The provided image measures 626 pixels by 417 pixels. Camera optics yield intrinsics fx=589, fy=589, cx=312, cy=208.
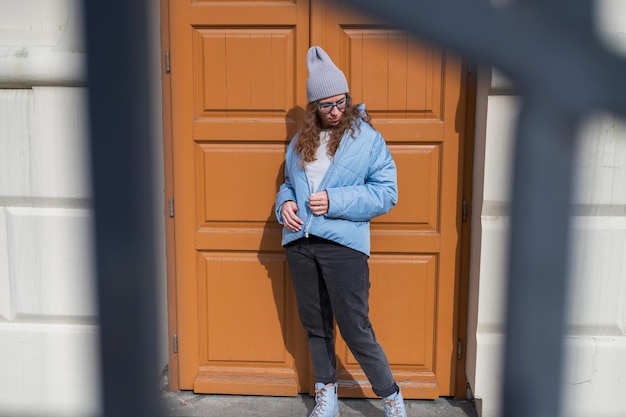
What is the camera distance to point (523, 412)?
421 mm

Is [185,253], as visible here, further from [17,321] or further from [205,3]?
[205,3]

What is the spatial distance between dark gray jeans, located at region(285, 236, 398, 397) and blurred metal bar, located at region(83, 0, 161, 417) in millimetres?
1924

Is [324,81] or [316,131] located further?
[316,131]

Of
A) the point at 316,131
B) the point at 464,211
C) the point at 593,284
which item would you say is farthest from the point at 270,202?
the point at 593,284

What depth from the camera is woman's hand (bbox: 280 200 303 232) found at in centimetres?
235

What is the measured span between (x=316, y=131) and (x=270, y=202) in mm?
529

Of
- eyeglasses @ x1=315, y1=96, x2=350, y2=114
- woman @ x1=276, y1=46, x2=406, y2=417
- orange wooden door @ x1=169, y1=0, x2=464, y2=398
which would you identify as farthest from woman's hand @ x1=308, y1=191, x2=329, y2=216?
orange wooden door @ x1=169, y1=0, x2=464, y2=398

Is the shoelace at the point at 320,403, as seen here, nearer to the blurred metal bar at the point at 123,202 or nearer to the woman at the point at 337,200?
the woman at the point at 337,200

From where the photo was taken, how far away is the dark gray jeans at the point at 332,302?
2387 mm

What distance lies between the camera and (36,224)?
2.58 meters

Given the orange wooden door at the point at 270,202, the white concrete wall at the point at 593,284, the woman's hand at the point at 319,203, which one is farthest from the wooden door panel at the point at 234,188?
the white concrete wall at the point at 593,284

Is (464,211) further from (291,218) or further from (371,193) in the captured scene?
(291,218)

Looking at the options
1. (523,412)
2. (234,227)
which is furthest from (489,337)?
(523,412)

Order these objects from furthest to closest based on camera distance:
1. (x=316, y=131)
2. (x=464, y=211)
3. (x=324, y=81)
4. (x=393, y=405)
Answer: (x=464, y=211), (x=393, y=405), (x=316, y=131), (x=324, y=81)
